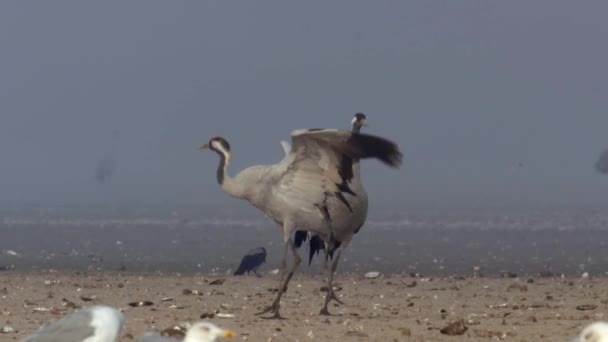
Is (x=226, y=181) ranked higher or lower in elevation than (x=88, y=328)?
higher

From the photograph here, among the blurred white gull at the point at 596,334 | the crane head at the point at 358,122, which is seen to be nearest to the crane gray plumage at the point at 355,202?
the crane head at the point at 358,122

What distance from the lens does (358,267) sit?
25844 mm

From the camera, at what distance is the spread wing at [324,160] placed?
1634cm

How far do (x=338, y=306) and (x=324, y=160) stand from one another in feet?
5.91

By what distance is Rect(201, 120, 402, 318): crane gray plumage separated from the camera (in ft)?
53.7

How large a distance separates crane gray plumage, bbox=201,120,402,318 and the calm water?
25.2 feet

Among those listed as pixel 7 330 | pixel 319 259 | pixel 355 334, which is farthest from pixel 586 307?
pixel 319 259

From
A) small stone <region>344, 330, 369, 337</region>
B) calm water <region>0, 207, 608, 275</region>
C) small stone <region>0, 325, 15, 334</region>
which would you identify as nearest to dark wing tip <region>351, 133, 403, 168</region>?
small stone <region>344, 330, 369, 337</region>

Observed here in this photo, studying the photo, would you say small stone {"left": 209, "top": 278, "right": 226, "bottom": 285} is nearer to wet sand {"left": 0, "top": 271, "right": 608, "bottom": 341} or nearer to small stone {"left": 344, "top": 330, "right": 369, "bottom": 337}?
wet sand {"left": 0, "top": 271, "right": 608, "bottom": 341}

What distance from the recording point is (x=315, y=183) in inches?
659

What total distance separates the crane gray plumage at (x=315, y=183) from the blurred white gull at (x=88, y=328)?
5473mm

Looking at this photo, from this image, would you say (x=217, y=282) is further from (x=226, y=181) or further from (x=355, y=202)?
(x=355, y=202)

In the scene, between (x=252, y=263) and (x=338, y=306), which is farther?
(x=252, y=263)

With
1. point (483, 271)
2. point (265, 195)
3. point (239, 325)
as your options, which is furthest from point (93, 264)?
point (239, 325)
